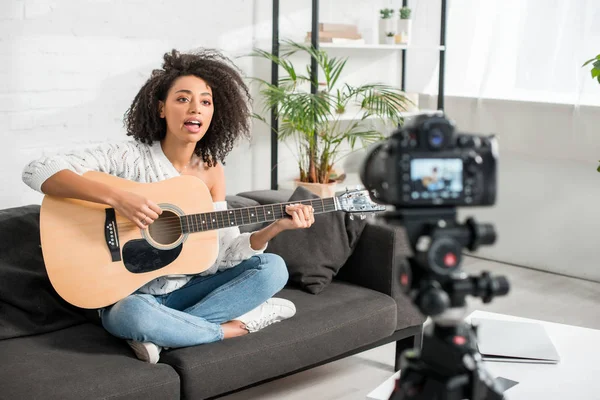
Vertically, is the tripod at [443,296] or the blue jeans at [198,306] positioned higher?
the tripod at [443,296]

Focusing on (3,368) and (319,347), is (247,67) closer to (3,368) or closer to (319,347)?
(319,347)

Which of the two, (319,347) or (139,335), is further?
(319,347)

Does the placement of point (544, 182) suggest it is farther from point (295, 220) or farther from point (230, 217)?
point (230, 217)

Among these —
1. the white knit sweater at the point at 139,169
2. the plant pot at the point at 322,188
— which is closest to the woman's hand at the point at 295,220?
the white knit sweater at the point at 139,169

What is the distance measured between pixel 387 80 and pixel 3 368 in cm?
→ 316

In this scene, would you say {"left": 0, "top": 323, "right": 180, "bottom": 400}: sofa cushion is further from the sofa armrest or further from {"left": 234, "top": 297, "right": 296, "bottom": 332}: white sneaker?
the sofa armrest

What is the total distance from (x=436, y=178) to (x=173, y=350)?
4.47 ft

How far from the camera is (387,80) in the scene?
4.74 m

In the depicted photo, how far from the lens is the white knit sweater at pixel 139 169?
2344mm

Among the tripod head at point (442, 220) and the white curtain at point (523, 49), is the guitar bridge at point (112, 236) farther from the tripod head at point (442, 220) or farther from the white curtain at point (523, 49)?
the white curtain at point (523, 49)

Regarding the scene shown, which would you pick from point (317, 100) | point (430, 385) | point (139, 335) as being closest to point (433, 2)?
point (317, 100)

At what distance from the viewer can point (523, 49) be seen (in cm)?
425

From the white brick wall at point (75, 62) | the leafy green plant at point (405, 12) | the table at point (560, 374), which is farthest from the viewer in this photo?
the leafy green plant at point (405, 12)

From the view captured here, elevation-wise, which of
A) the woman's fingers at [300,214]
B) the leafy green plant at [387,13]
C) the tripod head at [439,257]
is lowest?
the woman's fingers at [300,214]
